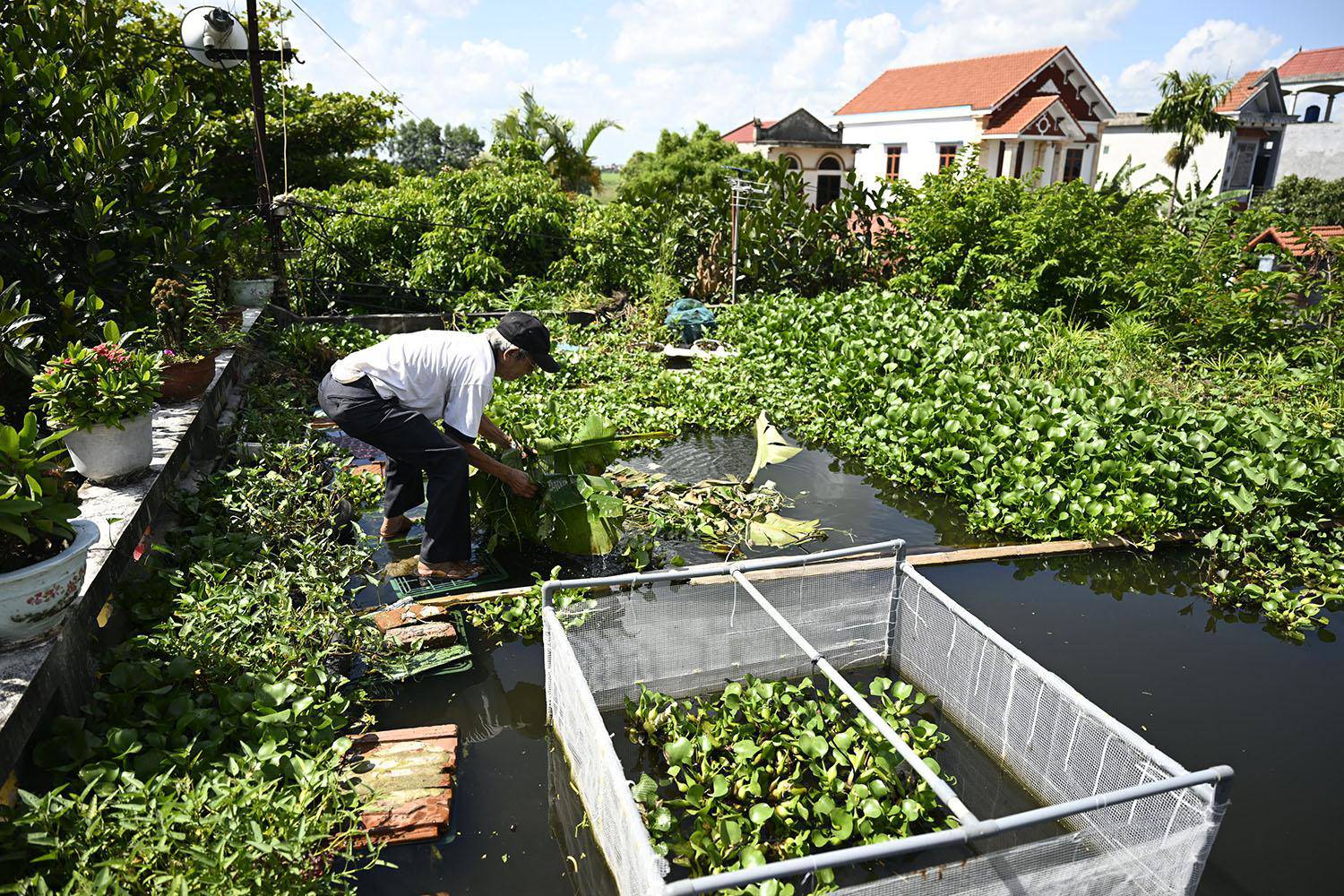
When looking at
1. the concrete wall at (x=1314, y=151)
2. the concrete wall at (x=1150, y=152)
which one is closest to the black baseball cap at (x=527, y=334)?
the concrete wall at (x=1150, y=152)

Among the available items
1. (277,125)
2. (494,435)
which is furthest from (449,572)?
(277,125)

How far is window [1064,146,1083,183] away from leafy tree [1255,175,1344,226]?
6.63 m

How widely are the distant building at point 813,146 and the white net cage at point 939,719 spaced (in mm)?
35155

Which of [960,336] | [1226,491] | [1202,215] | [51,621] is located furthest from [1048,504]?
[1202,215]

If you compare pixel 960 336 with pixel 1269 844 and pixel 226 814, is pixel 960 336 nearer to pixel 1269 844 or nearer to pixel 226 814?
pixel 1269 844

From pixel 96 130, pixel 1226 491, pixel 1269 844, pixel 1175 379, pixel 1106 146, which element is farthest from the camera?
pixel 1106 146

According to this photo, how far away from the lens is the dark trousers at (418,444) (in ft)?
14.3

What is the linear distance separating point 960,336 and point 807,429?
1.60 m

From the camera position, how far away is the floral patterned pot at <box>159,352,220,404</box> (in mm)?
4759

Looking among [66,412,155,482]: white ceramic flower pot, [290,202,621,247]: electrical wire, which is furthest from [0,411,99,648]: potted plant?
[290,202,621,247]: electrical wire

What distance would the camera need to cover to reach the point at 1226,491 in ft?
17.2

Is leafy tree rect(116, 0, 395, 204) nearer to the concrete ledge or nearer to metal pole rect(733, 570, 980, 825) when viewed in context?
the concrete ledge

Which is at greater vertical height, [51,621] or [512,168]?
[512,168]

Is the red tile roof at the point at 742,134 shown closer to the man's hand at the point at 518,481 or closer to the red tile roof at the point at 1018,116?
the red tile roof at the point at 1018,116
